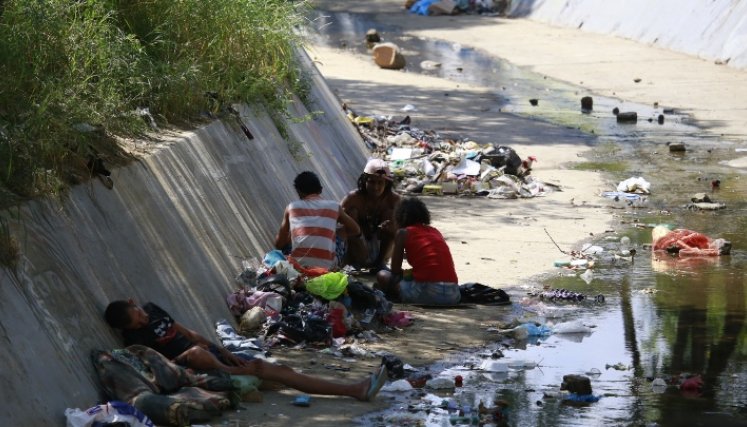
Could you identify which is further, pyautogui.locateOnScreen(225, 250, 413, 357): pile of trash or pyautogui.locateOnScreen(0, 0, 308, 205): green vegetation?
pyautogui.locateOnScreen(225, 250, 413, 357): pile of trash

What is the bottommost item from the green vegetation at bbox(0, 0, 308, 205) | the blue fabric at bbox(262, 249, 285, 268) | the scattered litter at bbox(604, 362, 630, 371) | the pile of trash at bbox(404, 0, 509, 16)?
the scattered litter at bbox(604, 362, 630, 371)

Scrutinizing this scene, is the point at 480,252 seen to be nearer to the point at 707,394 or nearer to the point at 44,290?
the point at 707,394

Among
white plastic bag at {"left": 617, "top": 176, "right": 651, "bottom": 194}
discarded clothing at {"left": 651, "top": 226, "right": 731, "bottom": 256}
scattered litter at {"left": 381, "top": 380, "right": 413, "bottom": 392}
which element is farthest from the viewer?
white plastic bag at {"left": 617, "top": 176, "right": 651, "bottom": 194}

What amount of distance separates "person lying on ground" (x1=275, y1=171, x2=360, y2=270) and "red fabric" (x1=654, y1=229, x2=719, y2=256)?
352cm

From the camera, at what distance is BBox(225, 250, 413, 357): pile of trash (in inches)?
364

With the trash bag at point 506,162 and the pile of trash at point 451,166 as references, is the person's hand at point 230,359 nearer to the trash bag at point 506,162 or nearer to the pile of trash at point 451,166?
the pile of trash at point 451,166

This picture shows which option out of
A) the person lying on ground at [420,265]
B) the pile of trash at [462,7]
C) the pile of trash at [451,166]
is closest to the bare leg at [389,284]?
the person lying on ground at [420,265]

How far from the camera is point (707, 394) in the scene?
827cm

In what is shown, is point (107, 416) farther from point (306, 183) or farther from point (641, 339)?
point (641, 339)

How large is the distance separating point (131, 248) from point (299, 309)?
148cm

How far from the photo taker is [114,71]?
34.3 ft

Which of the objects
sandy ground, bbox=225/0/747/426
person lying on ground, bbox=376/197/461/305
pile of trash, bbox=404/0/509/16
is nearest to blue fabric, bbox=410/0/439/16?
pile of trash, bbox=404/0/509/16

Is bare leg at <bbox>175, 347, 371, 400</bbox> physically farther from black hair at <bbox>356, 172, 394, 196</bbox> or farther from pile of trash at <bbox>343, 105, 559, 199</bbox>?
pile of trash at <bbox>343, 105, 559, 199</bbox>

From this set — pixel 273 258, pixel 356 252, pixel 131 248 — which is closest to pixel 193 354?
pixel 131 248
